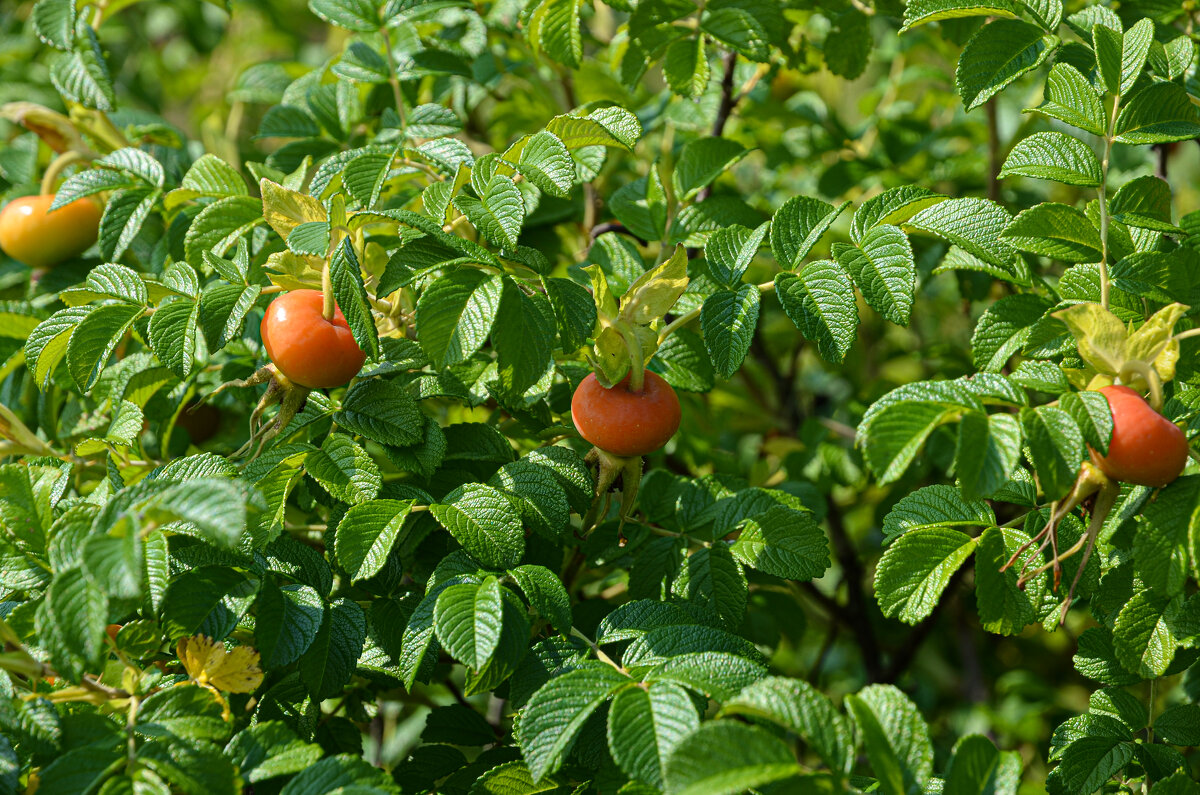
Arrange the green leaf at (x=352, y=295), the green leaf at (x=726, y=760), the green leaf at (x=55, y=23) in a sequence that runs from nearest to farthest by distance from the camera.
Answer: the green leaf at (x=726, y=760)
the green leaf at (x=352, y=295)
the green leaf at (x=55, y=23)

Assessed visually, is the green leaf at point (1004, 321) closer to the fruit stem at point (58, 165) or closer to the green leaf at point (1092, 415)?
the green leaf at point (1092, 415)

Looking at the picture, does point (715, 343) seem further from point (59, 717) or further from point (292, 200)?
point (59, 717)

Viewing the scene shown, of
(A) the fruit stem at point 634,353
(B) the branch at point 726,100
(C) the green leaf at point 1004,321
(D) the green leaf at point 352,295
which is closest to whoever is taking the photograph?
(D) the green leaf at point 352,295

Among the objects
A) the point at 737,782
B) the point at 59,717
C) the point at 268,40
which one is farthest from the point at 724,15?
the point at 268,40

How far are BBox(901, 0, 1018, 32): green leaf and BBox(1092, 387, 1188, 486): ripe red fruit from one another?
0.65m

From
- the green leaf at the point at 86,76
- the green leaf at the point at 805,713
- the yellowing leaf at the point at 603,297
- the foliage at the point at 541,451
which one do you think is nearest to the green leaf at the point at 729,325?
the foliage at the point at 541,451

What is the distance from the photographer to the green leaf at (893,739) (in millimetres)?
1000

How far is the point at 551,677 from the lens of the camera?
4.18ft

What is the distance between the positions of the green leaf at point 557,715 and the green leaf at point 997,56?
99 cm

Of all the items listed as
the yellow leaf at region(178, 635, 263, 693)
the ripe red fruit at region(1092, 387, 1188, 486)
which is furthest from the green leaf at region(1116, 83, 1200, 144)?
the yellow leaf at region(178, 635, 263, 693)

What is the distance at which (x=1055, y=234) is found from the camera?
1319mm

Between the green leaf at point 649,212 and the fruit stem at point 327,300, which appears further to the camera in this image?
the green leaf at point 649,212

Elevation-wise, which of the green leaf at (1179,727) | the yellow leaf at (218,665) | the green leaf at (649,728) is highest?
the green leaf at (649,728)

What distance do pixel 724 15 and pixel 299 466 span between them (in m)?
1.09
